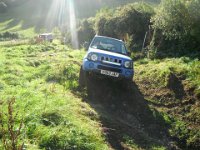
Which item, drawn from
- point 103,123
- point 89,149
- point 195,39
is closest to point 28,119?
point 89,149

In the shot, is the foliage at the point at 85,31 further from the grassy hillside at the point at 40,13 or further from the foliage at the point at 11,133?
the foliage at the point at 11,133

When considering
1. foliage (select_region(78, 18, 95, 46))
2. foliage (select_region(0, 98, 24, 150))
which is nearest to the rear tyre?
foliage (select_region(0, 98, 24, 150))

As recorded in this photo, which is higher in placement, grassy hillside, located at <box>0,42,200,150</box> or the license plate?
the license plate

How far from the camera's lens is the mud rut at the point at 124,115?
7596mm

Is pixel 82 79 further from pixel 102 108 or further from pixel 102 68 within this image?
pixel 102 108

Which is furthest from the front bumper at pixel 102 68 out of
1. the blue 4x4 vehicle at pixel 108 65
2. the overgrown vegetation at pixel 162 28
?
the overgrown vegetation at pixel 162 28

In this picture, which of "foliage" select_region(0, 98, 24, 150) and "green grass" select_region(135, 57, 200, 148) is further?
"green grass" select_region(135, 57, 200, 148)

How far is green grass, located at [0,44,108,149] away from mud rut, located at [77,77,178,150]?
0.40 metres

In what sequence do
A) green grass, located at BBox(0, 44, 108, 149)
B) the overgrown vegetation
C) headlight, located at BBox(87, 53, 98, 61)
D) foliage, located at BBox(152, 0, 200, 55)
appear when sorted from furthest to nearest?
the overgrown vegetation → foliage, located at BBox(152, 0, 200, 55) → headlight, located at BBox(87, 53, 98, 61) → green grass, located at BBox(0, 44, 108, 149)

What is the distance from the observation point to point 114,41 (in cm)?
1259

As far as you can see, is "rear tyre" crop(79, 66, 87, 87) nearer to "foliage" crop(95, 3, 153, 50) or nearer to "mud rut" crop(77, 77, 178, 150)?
"mud rut" crop(77, 77, 178, 150)

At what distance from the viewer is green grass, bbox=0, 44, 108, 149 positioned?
6.06 meters

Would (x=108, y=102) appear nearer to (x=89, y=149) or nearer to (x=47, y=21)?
(x=89, y=149)

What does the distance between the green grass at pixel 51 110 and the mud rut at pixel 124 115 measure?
0.40m
